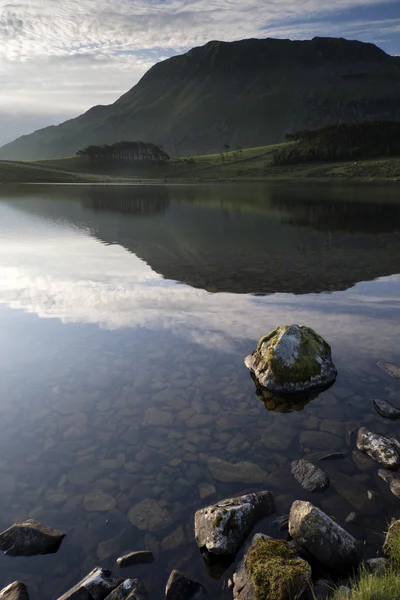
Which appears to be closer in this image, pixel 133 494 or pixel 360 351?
pixel 133 494

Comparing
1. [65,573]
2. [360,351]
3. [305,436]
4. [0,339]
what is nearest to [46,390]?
[0,339]

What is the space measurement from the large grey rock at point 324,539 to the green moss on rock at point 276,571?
1.57ft

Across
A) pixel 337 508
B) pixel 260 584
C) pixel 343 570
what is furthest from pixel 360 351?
pixel 260 584

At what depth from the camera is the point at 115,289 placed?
25.7 metres

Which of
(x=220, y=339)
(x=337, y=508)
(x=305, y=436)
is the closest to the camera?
(x=337, y=508)

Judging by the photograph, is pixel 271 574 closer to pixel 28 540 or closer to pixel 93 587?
pixel 93 587

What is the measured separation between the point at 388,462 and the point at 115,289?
18956 mm

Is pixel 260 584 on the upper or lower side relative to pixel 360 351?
upper

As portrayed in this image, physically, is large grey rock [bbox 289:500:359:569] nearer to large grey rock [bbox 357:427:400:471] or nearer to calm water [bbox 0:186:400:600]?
calm water [bbox 0:186:400:600]

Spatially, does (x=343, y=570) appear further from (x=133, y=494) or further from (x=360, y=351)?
(x=360, y=351)

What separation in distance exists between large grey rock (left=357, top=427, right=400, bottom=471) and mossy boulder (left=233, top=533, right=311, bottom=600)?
3733 millimetres

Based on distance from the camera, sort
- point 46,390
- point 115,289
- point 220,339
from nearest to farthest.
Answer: point 46,390, point 220,339, point 115,289

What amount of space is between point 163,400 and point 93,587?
6.43 m

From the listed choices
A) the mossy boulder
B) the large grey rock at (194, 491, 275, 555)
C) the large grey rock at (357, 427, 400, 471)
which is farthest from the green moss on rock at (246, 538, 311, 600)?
the large grey rock at (357, 427, 400, 471)
